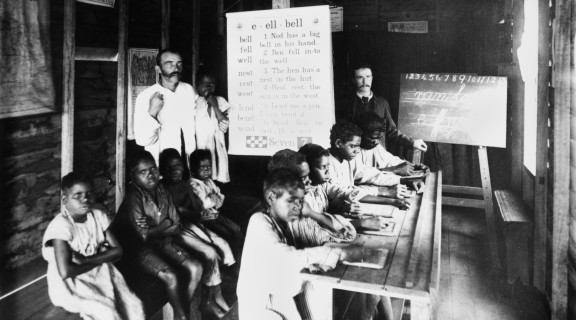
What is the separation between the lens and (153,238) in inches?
133

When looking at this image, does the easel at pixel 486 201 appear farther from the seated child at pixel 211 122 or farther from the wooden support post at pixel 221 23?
the wooden support post at pixel 221 23

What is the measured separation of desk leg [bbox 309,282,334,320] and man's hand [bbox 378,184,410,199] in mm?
1479

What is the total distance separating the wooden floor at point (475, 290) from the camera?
3910 mm

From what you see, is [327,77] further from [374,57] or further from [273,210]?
[374,57]

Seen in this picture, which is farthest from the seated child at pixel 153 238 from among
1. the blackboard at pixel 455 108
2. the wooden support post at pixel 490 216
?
the blackboard at pixel 455 108

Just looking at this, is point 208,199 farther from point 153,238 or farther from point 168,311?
point 168,311

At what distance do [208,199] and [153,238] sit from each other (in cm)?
84

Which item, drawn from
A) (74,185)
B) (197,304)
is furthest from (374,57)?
(74,185)

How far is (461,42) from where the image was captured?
7.01 m

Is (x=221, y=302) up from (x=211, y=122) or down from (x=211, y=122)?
down

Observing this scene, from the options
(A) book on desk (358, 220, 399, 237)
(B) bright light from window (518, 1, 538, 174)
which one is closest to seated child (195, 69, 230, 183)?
(A) book on desk (358, 220, 399, 237)

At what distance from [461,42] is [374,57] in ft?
4.32

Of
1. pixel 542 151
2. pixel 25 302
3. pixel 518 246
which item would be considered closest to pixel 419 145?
pixel 542 151

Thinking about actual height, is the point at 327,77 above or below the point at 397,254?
above
